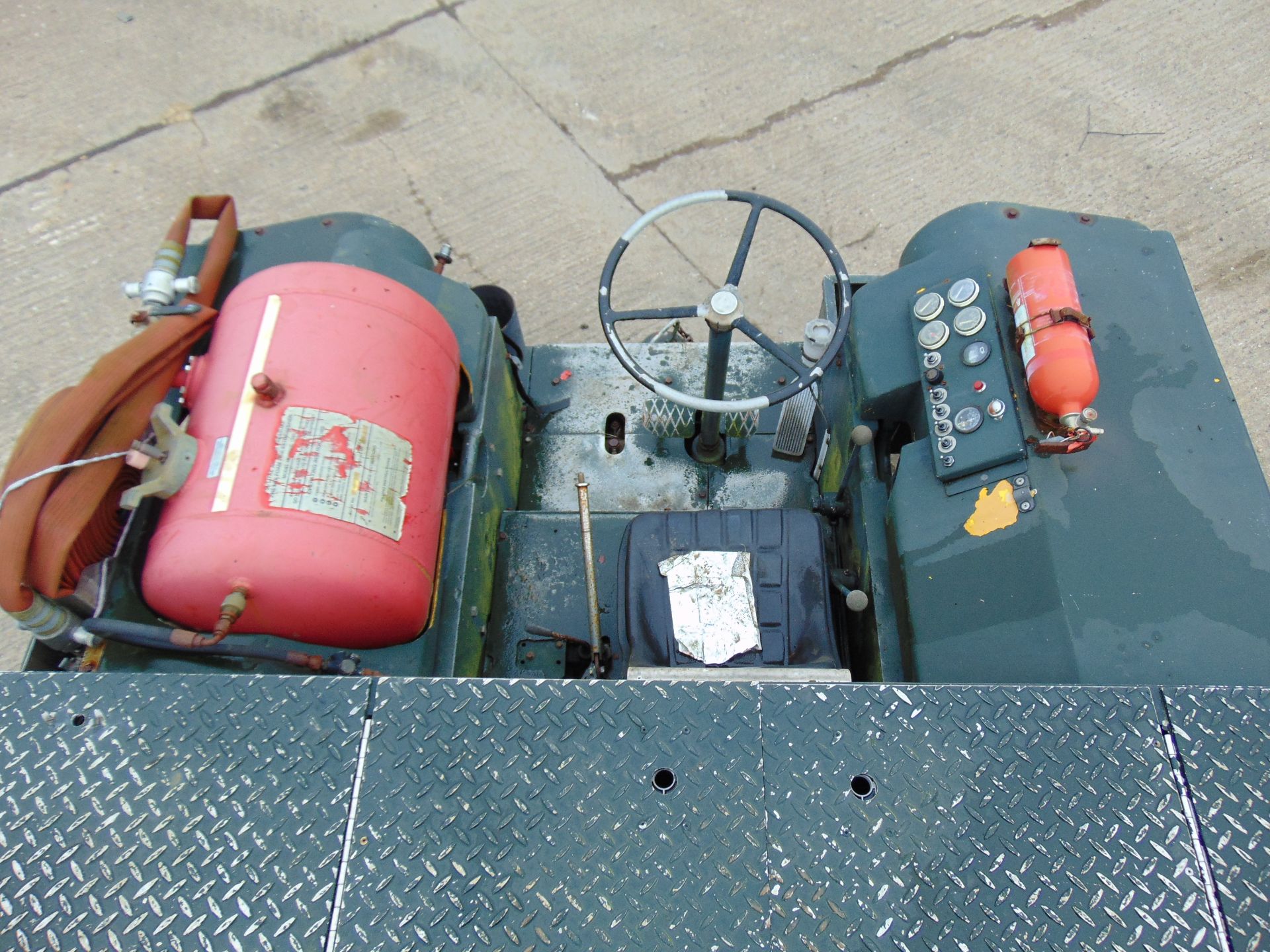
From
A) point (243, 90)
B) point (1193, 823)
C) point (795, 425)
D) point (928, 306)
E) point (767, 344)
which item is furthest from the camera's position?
point (243, 90)

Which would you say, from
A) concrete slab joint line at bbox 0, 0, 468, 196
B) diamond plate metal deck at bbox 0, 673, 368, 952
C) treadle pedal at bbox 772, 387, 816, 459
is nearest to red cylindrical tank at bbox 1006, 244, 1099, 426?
treadle pedal at bbox 772, 387, 816, 459

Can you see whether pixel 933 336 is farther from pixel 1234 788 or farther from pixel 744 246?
pixel 1234 788

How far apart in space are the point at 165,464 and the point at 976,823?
73.5 inches

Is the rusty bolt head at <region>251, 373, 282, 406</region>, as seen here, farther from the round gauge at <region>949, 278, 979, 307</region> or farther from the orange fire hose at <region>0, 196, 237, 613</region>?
the round gauge at <region>949, 278, 979, 307</region>

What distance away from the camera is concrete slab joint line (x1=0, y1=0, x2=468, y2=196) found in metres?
4.30

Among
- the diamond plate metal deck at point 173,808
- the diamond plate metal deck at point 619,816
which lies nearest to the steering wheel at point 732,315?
the diamond plate metal deck at point 619,816

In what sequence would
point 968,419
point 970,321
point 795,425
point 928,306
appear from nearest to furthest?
point 968,419
point 970,321
point 928,306
point 795,425

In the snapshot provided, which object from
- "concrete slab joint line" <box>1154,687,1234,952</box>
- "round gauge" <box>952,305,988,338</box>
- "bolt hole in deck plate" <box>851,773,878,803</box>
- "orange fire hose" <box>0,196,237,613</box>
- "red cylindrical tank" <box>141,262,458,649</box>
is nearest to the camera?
"concrete slab joint line" <box>1154,687,1234,952</box>

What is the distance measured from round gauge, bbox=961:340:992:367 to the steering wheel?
0.32m

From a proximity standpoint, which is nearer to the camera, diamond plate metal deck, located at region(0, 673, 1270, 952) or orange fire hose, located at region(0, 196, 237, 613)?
diamond plate metal deck, located at region(0, 673, 1270, 952)

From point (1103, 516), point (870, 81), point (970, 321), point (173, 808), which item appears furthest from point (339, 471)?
point (870, 81)

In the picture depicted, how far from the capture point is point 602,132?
439cm

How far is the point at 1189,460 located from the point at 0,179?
522 centimetres

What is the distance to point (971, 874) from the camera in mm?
1445
